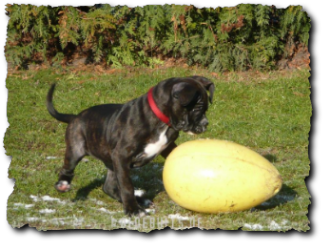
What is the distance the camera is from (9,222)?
4.75 m

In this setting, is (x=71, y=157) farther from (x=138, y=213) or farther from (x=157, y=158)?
(x=157, y=158)

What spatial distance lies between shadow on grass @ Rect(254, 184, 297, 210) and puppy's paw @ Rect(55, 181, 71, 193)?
187 cm

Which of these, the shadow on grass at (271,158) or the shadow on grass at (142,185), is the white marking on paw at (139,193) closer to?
the shadow on grass at (142,185)

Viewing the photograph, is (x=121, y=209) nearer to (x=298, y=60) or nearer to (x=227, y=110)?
(x=227, y=110)

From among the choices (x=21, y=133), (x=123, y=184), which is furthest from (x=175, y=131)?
(x=21, y=133)

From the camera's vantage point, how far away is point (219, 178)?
445 cm

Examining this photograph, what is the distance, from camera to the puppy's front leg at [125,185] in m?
4.80

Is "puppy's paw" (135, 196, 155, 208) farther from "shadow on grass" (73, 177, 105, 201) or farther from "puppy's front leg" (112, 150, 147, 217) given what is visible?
"shadow on grass" (73, 177, 105, 201)

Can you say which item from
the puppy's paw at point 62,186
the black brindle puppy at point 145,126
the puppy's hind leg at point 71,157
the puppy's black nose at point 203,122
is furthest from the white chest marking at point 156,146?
the puppy's paw at point 62,186

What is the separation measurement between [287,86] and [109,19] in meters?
2.98

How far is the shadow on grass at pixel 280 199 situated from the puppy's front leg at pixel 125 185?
1131 mm

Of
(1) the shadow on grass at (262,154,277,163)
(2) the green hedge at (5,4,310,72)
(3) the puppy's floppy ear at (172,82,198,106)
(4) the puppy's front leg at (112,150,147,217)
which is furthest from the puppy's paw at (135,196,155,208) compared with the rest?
(2) the green hedge at (5,4,310,72)

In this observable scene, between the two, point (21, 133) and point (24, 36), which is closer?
point (21, 133)

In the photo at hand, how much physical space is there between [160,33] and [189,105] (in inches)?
121
